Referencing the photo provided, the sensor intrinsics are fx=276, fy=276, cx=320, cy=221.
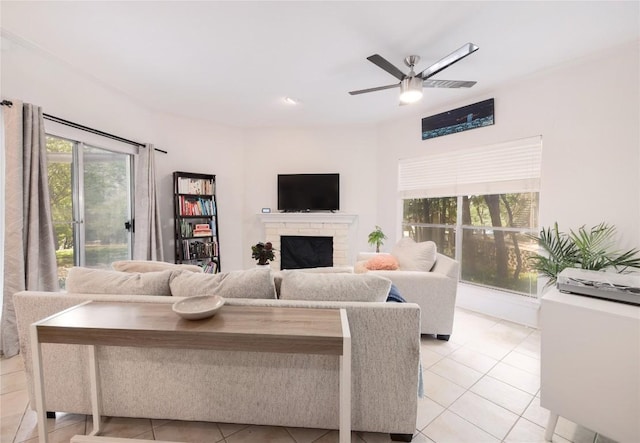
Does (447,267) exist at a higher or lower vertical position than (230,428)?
higher

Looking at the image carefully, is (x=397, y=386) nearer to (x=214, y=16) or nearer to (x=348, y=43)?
(x=348, y=43)

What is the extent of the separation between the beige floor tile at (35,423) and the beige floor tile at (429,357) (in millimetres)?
2257

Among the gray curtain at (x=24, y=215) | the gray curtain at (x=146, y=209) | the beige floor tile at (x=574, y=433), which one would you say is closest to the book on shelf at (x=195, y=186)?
the gray curtain at (x=146, y=209)

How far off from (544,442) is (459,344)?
1.07 meters

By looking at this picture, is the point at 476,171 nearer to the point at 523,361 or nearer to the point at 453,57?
the point at 453,57

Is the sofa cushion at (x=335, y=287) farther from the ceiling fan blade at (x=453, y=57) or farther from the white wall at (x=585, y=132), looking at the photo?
the white wall at (x=585, y=132)

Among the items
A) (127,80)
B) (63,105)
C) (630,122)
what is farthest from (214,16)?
(630,122)

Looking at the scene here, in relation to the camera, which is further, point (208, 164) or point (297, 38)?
point (208, 164)

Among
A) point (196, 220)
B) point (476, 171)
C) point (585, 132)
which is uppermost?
point (585, 132)

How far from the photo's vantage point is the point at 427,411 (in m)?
1.67

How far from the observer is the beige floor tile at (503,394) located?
1.73 m

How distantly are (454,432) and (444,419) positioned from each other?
0.33 ft

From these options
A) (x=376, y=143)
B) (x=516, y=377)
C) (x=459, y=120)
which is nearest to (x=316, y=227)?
(x=376, y=143)

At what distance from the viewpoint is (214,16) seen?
2.03 meters
